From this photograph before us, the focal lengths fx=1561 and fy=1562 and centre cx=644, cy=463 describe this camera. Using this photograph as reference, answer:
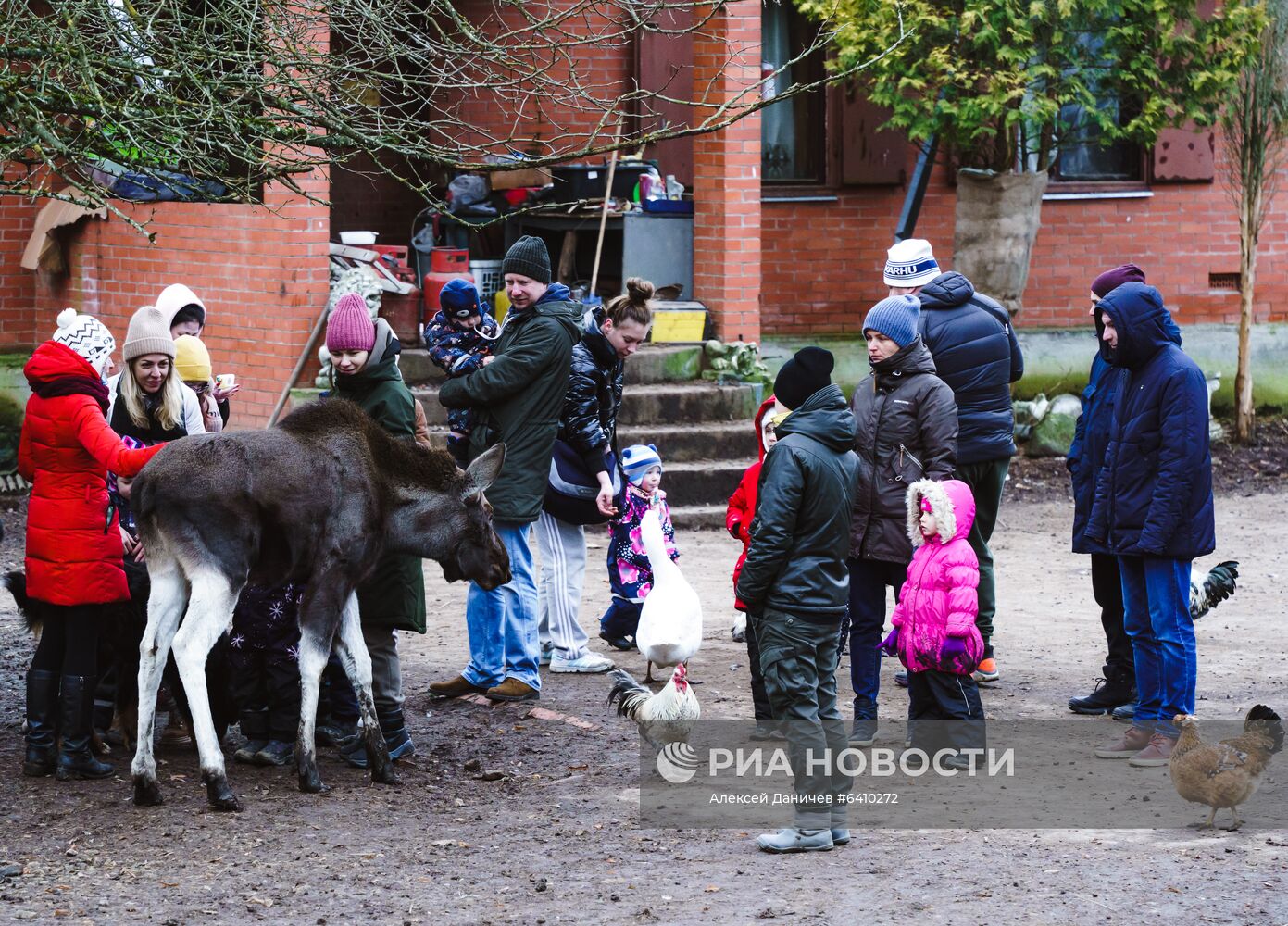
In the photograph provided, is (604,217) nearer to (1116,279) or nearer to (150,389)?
(1116,279)

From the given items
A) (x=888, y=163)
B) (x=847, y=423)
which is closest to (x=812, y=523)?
(x=847, y=423)

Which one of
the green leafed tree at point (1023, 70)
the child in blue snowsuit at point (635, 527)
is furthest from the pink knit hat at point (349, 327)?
the green leafed tree at point (1023, 70)

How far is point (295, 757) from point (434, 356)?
7.13 feet

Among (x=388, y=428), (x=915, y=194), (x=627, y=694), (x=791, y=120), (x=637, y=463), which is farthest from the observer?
(x=791, y=120)

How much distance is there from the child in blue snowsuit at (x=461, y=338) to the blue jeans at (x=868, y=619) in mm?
2050

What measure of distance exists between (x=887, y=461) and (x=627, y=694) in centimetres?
152

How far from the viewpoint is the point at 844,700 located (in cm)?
762

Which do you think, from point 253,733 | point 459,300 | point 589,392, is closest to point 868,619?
point 589,392

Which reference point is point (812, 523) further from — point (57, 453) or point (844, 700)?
point (57, 453)

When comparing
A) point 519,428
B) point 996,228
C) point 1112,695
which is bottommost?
point 1112,695

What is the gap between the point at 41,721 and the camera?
249 inches

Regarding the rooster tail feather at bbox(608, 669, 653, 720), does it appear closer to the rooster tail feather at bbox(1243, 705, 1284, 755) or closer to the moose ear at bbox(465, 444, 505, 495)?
the moose ear at bbox(465, 444, 505, 495)

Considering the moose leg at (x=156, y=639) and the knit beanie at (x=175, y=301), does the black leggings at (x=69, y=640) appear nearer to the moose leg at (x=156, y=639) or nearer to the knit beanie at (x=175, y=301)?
the moose leg at (x=156, y=639)

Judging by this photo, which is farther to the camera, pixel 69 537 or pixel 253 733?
pixel 253 733
